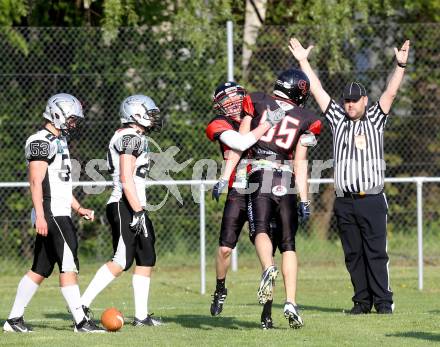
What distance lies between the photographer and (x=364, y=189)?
10.5 m

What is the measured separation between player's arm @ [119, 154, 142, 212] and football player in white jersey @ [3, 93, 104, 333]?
1.47 ft

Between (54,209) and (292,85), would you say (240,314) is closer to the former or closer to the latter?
(54,209)

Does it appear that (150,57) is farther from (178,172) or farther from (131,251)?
(131,251)

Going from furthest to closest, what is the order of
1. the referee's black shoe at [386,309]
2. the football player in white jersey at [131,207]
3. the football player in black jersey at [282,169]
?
1. the referee's black shoe at [386,309]
2. the football player in white jersey at [131,207]
3. the football player in black jersey at [282,169]

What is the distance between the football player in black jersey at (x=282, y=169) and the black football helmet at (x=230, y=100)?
2.95 feet

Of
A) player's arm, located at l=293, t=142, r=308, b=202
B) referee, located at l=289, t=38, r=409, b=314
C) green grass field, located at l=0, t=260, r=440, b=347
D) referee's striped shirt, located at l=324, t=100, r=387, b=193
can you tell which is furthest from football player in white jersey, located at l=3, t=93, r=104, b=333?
referee's striped shirt, located at l=324, t=100, r=387, b=193

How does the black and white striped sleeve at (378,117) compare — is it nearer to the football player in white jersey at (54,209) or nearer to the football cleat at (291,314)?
the football cleat at (291,314)

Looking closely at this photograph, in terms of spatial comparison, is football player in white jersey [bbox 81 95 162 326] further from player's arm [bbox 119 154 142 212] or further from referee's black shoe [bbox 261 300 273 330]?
referee's black shoe [bbox 261 300 273 330]

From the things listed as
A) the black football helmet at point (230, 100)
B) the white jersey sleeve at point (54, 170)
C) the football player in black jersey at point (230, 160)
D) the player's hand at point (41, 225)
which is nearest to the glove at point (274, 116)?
the football player in black jersey at point (230, 160)

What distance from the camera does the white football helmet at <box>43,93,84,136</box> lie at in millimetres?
9203

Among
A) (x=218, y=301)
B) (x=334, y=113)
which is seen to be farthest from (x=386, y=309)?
(x=334, y=113)

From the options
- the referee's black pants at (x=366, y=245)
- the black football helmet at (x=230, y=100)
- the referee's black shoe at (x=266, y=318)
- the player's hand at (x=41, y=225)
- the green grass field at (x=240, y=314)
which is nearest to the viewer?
the green grass field at (x=240, y=314)

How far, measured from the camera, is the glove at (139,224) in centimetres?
932

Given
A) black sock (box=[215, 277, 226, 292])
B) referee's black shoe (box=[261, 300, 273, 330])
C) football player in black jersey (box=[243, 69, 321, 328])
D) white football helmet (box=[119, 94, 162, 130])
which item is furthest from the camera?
black sock (box=[215, 277, 226, 292])
